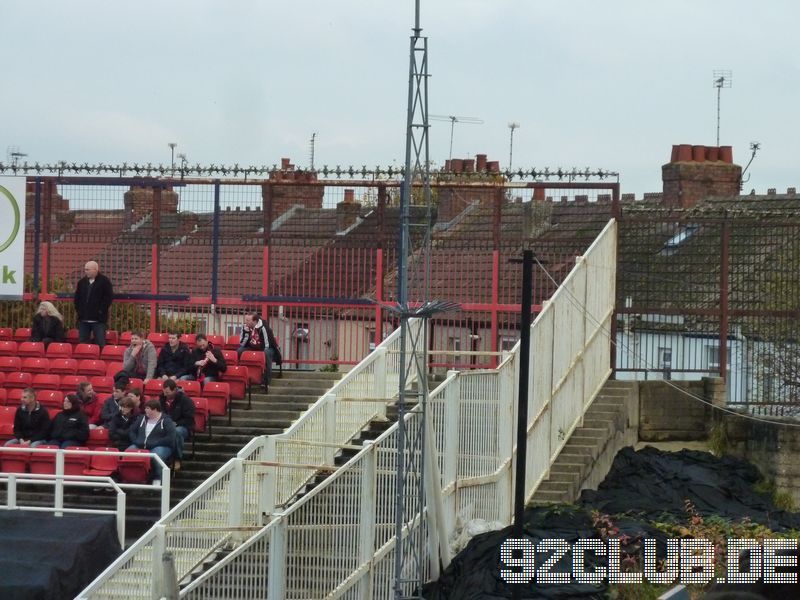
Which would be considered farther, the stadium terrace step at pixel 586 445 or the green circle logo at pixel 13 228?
the green circle logo at pixel 13 228

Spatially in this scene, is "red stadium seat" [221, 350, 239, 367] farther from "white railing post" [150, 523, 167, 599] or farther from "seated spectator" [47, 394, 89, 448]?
"white railing post" [150, 523, 167, 599]

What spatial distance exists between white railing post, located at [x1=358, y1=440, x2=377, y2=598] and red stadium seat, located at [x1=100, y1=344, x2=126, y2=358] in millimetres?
6864

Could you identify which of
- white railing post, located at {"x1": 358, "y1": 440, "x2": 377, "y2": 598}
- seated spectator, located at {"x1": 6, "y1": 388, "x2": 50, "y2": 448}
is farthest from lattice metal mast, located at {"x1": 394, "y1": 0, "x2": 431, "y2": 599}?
seated spectator, located at {"x1": 6, "y1": 388, "x2": 50, "y2": 448}

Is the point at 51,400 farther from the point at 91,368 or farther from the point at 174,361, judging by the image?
the point at 174,361

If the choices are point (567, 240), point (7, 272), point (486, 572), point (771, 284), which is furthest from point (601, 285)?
point (7, 272)

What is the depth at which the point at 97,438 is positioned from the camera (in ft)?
66.0

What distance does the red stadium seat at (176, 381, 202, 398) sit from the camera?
21.2m

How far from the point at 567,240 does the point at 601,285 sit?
106cm

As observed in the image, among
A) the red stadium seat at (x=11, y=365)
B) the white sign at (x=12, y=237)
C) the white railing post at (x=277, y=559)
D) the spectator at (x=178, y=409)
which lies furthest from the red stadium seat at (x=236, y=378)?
the white railing post at (x=277, y=559)

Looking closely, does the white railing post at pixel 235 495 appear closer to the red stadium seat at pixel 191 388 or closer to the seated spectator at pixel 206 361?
the red stadium seat at pixel 191 388

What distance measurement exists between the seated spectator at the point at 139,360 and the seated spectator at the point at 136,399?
1.09m

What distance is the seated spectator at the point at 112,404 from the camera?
798 inches

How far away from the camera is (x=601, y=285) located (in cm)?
2320

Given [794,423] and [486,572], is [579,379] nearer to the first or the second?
[794,423]
